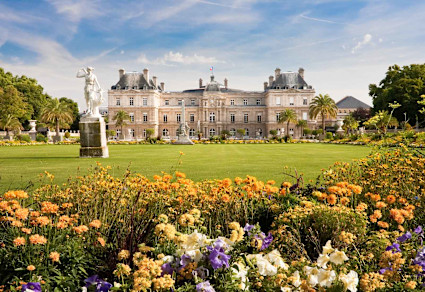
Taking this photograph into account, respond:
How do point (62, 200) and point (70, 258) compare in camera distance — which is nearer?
point (70, 258)

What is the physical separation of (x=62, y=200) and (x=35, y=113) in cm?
6782

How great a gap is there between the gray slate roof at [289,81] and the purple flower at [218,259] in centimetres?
7674

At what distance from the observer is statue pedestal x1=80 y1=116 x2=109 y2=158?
1711 cm

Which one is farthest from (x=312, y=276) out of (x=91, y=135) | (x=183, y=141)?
(x=183, y=141)

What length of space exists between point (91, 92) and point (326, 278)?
55.3 feet

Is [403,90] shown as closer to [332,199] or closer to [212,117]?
[212,117]

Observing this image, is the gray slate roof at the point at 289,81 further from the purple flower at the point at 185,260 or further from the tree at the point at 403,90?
the purple flower at the point at 185,260

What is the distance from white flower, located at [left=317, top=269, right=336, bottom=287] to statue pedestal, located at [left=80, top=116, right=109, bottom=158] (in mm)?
16188

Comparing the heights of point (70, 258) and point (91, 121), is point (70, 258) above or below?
below

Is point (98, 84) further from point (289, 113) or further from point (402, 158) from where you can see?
point (289, 113)

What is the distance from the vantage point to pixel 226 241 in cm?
288

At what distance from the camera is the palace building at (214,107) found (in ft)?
249

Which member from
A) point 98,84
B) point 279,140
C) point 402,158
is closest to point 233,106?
point 279,140

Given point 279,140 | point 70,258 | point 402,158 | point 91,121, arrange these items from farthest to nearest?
point 279,140, point 91,121, point 402,158, point 70,258
